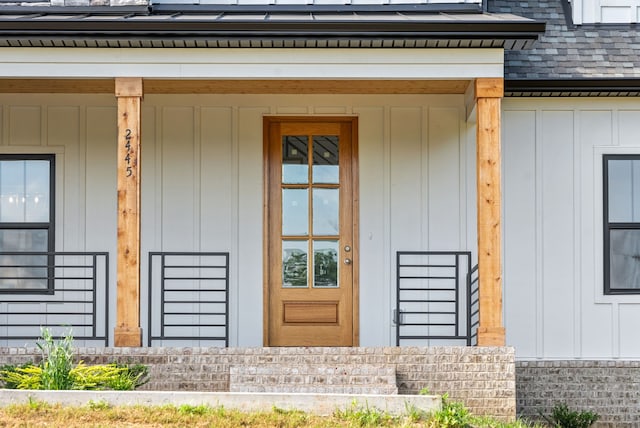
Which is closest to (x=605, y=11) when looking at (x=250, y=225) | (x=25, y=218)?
(x=250, y=225)

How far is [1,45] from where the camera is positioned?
7.53 m

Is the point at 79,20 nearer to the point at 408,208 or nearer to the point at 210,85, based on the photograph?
the point at 210,85

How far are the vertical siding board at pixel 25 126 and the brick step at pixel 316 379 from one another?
12.0 feet

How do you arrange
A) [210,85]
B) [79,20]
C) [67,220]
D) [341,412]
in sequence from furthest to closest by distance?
[67,220] < [210,85] < [79,20] < [341,412]

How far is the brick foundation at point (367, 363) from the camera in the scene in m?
7.30

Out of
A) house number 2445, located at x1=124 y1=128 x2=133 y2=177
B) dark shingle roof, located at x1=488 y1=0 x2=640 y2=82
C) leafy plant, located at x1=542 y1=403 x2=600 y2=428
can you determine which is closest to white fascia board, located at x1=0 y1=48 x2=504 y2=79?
house number 2445, located at x1=124 y1=128 x2=133 y2=177

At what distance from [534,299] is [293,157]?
3.05 m

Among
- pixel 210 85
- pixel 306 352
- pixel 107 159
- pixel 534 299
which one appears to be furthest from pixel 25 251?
pixel 534 299

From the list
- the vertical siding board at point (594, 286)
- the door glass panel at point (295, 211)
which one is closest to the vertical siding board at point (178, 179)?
the door glass panel at point (295, 211)

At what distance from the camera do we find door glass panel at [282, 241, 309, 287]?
904 centimetres

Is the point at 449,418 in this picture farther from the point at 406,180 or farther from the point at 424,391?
the point at 406,180

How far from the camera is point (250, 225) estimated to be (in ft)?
29.6

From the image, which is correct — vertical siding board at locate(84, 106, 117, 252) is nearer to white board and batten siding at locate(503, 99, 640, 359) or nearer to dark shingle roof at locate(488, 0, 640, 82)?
white board and batten siding at locate(503, 99, 640, 359)

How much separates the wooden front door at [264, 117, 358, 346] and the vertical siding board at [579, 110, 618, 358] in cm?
247
